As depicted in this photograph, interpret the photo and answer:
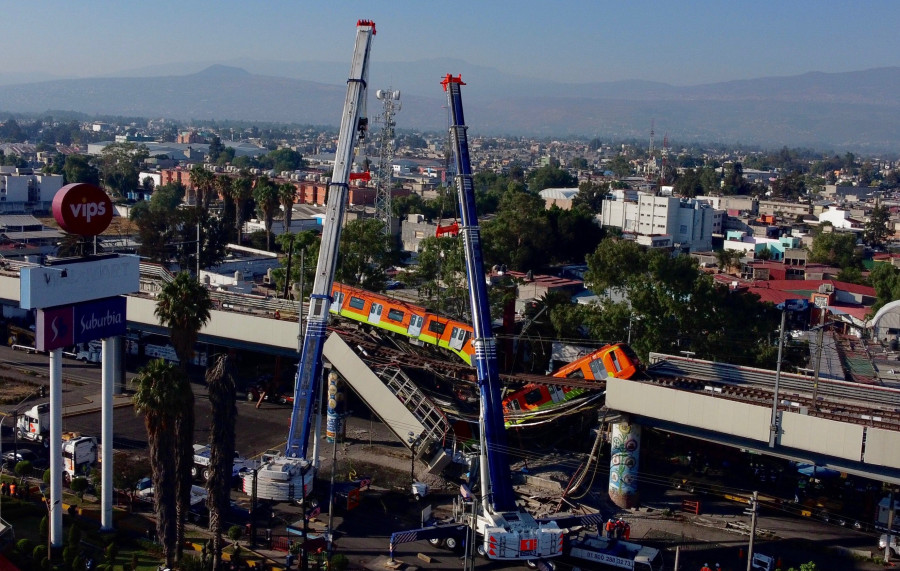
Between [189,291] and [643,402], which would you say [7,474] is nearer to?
[189,291]

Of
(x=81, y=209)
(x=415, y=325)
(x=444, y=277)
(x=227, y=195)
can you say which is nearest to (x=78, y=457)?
(x=81, y=209)

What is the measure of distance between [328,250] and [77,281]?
783 cm

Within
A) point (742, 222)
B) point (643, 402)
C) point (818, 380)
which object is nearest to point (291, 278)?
point (643, 402)

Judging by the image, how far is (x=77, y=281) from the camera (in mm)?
25438

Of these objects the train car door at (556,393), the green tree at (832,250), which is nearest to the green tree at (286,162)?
the green tree at (832,250)

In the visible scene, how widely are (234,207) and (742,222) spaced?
2215 inches

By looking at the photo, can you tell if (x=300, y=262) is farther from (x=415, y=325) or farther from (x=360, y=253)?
(x=415, y=325)

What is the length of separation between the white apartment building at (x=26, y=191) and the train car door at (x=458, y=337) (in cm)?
6379

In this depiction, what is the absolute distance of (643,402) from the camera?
29375 mm

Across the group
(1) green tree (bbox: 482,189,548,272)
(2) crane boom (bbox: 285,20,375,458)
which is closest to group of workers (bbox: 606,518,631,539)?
(2) crane boom (bbox: 285,20,375,458)

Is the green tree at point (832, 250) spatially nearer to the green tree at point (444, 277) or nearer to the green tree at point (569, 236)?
the green tree at point (569, 236)

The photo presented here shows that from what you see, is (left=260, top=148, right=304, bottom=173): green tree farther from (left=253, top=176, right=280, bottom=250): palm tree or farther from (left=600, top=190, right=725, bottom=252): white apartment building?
(left=253, top=176, right=280, bottom=250): palm tree

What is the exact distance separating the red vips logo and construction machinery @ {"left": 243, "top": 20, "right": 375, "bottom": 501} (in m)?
6.77

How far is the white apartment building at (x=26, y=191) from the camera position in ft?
293
